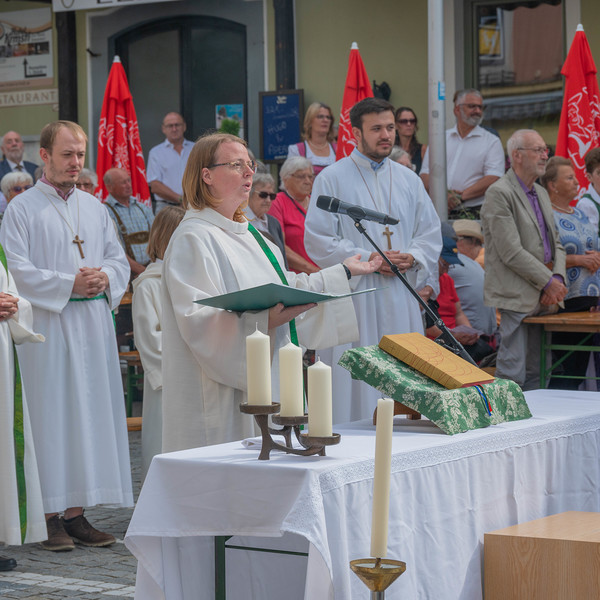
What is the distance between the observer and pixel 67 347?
6.46 meters

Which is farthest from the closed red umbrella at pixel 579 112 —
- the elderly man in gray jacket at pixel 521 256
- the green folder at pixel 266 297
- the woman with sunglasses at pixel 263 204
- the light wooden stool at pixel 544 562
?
the light wooden stool at pixel 544 562

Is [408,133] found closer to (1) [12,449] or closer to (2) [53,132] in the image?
(2) [53,132]

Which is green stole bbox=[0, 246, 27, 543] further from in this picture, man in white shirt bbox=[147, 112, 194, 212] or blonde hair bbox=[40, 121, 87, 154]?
man in white shirt bbox=[147, 112, 194, 212]

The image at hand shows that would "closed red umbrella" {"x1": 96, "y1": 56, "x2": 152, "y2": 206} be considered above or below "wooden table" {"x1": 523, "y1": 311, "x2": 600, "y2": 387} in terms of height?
above

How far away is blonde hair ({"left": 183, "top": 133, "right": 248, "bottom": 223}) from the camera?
4.69 m

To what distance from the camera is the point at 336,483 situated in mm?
3398

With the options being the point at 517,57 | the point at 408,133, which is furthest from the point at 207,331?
the point at 517,57

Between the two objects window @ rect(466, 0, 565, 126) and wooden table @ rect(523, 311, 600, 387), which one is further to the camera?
window @ rect(466, 0, 565, 126)

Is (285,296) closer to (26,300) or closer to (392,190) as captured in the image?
(26,300)

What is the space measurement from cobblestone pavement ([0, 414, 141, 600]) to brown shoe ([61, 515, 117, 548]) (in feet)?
0.15

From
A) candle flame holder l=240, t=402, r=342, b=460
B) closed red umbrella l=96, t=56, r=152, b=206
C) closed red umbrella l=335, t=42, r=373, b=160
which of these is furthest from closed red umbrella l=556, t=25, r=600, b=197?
candle flame holder l=240, t=402, r=342, b=460

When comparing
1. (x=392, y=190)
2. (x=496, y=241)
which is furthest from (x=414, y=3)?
(x=392, y=190)

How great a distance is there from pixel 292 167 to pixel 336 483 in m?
5.81

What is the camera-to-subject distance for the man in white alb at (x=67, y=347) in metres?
6.33
